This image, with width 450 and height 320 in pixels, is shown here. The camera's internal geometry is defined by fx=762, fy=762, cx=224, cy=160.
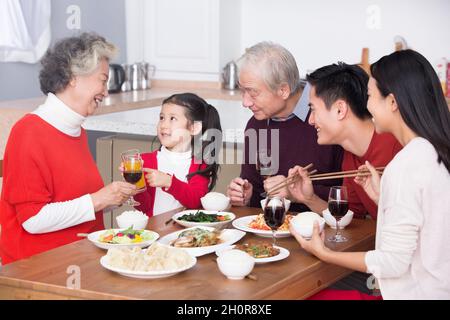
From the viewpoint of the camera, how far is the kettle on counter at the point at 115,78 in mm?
5543

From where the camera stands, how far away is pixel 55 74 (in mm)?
2674

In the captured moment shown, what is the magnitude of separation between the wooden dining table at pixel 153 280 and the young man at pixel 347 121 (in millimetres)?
464

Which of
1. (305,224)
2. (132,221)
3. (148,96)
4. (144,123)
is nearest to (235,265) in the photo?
(305,224)

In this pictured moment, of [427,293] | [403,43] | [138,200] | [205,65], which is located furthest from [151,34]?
[427,293]

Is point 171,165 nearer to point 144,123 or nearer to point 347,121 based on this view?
point 347,121

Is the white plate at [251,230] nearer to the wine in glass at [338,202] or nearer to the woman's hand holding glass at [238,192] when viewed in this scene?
the wine in glass at [338,202]

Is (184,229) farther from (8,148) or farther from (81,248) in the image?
(8,148)

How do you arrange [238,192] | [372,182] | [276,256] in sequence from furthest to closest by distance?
[238,192], [372,182], [276,256]

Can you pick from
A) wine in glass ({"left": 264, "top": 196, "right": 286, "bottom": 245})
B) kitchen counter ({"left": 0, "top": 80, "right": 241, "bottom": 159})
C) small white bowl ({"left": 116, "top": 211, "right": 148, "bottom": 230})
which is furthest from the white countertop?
wine in glass ({"left": 264, "top": 196, "right": 286, "bottom": 245})

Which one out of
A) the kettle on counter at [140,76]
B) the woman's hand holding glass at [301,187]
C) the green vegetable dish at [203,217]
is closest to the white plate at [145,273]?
the green vegetable dish at [203,217]

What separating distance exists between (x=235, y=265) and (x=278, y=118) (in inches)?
49.2

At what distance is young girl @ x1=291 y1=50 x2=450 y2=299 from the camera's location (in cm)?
190

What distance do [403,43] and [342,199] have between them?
327 centimetres

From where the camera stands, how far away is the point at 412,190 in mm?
1888
